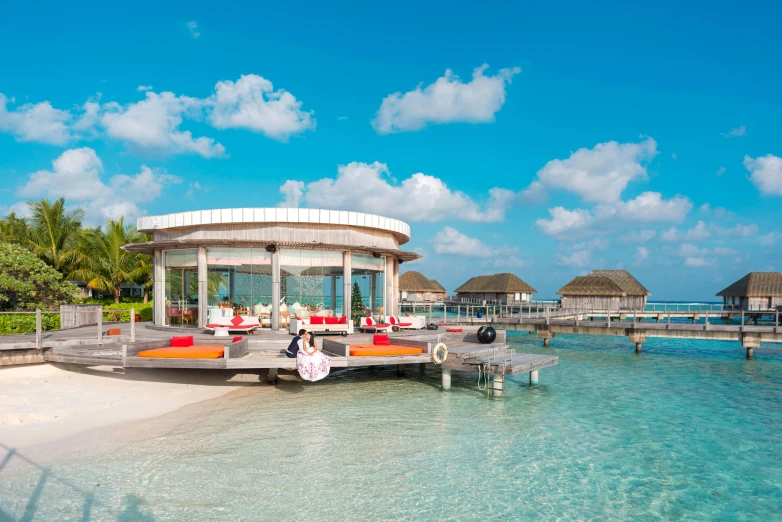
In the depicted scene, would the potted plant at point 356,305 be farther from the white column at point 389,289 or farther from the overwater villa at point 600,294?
the overwater villa at point 600,294

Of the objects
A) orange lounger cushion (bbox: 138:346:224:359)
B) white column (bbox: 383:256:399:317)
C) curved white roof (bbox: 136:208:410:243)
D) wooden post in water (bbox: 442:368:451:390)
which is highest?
curved white roof (bbox: 136:208:410:243)

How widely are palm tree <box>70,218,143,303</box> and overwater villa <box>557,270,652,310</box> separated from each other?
44.0 meters

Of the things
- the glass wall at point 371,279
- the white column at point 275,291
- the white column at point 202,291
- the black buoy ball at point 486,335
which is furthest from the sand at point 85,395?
the black buoy ball at point 486,335

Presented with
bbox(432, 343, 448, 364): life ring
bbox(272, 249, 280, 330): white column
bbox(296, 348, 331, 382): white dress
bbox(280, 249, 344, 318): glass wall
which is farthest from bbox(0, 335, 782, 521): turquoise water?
bbox(280, 249, 344, 318): glass wall

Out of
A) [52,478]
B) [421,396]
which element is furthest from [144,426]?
[421,396]

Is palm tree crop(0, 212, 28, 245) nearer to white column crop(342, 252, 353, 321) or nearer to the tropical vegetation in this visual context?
the tropical vegetation

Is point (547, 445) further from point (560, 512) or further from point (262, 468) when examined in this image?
point (262, 468)

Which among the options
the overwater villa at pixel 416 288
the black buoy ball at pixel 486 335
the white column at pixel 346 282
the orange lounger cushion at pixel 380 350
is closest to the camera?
the orange lounger cushion at pixel 380 350

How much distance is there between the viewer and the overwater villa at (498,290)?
64.8 metres

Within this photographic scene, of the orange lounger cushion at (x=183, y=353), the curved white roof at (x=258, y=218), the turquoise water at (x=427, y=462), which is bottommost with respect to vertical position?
the turquoise water at (x=427, y=462)

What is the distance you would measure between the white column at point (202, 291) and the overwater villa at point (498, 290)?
4812 cm

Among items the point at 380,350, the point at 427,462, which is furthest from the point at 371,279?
the point at 427,462

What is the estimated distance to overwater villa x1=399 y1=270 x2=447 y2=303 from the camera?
6642cm

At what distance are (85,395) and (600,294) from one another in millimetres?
51772
